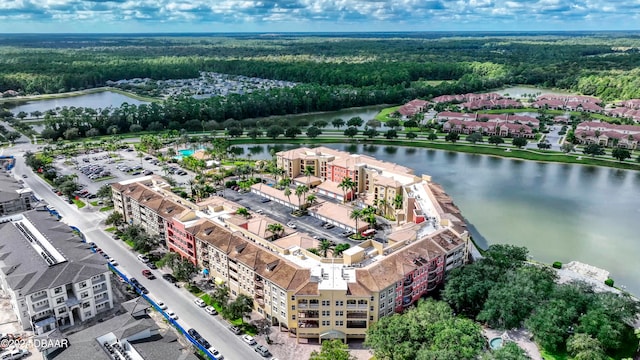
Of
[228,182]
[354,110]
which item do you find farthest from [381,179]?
[354,110]

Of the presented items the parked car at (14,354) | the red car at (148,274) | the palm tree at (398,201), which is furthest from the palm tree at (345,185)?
the parked car at (14,354)

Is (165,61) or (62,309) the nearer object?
(62,309)

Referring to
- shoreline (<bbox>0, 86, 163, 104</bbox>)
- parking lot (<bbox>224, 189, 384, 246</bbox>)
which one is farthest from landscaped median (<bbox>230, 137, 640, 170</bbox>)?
shoreline (<bbox>0, 86, 163, 104</bbox>)

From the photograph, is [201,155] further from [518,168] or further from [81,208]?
[518,168]

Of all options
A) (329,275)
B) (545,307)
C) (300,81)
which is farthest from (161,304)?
(300,81)

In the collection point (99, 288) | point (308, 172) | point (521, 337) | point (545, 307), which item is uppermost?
point (308, 172)

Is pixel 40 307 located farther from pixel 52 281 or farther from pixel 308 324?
pixel 308 324
